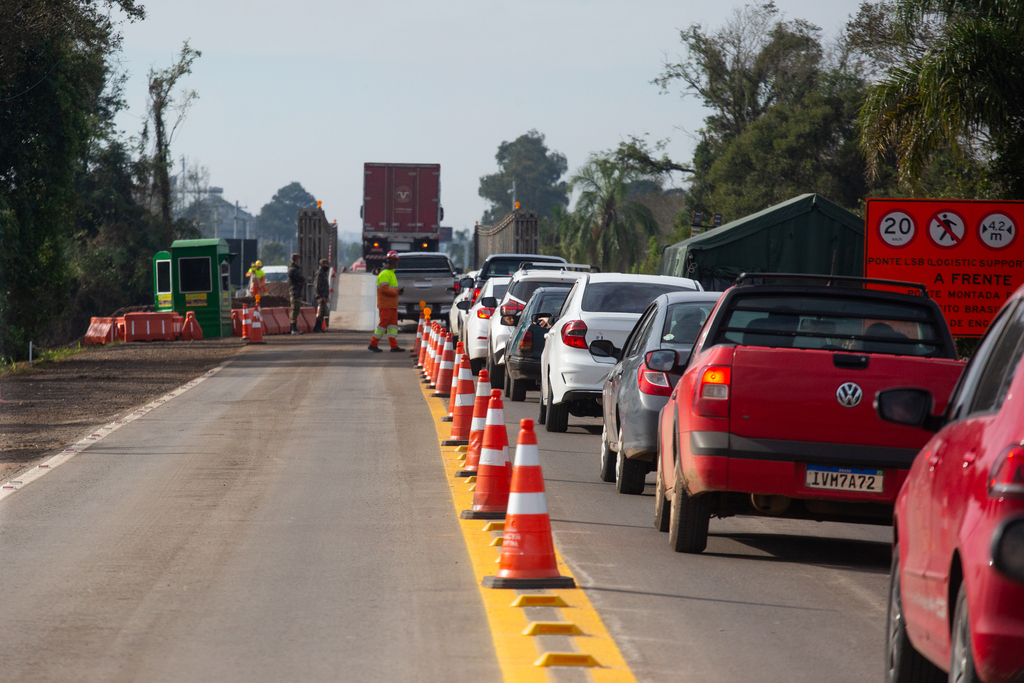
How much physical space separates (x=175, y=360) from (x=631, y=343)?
18851 mm

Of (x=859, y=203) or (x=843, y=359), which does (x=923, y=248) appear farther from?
(x=859, y=203)

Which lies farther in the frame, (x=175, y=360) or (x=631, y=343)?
(x=175, y=360)

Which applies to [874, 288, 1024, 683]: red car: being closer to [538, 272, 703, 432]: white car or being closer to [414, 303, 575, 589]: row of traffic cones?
[414, 303, 575, 589]: row of traffic cones

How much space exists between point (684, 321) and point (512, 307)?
8246 millimetres

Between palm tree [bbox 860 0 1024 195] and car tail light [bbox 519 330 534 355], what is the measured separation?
7488 millimetres

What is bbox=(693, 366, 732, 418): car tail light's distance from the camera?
23.0 feet

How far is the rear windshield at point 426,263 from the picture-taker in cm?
3616

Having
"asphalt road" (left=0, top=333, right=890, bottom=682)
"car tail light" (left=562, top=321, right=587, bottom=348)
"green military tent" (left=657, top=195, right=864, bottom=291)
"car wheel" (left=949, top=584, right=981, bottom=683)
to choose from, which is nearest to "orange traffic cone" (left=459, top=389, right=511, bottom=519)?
"asphalt road" (left=0, top=333, right=890, bottom=682)

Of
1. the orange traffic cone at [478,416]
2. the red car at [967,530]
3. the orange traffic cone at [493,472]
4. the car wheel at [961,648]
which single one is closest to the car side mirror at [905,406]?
the red car at [967,530]

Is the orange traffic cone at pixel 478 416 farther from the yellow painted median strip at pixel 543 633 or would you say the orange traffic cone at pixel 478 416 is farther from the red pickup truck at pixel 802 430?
the red pickup truck at pixel 802 430

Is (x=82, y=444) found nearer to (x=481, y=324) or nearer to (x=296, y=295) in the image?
(x=481, y=324)

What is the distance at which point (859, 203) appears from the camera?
5038 cm

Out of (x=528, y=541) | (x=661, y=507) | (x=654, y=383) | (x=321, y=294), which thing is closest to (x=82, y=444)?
(x=654, y=383)

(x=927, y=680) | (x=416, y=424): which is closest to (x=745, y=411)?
(x=927, y=680)
